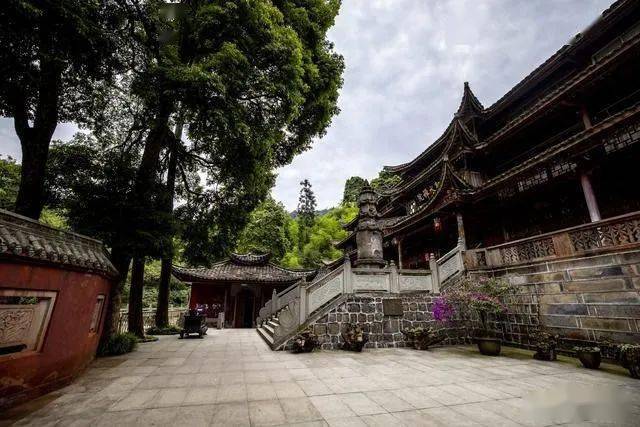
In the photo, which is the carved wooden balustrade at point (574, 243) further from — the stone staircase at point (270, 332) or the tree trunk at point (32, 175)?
the tree trunk at point (32, 175)

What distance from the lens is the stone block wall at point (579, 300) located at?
19.2 ft

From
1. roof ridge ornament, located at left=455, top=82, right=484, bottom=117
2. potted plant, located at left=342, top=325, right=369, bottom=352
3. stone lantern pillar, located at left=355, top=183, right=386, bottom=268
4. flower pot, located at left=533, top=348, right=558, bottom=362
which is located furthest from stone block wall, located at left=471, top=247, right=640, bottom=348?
roof ridge ornament, located at left=455, top=82, right=484, bottom=117

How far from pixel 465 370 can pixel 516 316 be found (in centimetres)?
375

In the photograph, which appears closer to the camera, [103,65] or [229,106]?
[103,65]

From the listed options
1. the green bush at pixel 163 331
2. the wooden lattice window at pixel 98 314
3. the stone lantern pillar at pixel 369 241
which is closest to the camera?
the wooden lattice window at pixel 98 314

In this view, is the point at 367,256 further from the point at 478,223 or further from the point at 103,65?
the point at 103,65

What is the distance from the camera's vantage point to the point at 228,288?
18969 millimetres

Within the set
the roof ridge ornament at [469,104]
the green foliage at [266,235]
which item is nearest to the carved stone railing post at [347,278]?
the roof ridge ornament at [469,104]

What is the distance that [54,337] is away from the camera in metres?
4.42

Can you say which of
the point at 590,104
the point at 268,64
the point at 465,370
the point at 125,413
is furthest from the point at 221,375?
the point at 590,104

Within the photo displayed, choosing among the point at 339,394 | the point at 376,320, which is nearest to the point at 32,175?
the point at 339,394

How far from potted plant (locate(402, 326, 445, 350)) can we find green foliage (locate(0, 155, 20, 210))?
625 inches

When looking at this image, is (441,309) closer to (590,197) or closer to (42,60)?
(590,197)

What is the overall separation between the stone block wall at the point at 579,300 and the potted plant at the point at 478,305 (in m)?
0.48
